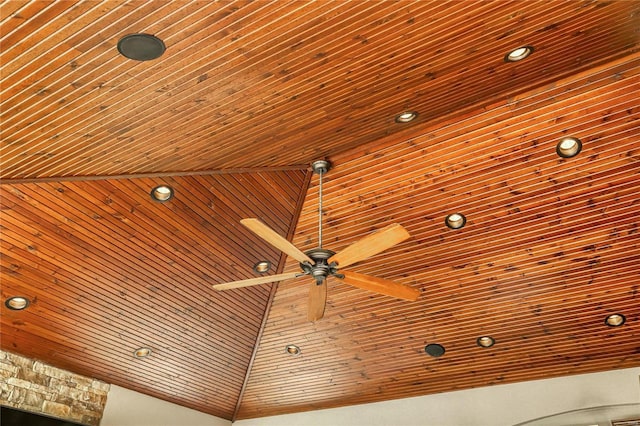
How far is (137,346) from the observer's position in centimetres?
708

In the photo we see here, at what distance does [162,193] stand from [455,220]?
2784mm

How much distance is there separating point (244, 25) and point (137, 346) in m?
4.77

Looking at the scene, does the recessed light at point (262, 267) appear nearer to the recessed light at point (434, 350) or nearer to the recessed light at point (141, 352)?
the recessed light at point (141, 352)

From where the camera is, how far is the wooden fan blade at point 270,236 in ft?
13.9

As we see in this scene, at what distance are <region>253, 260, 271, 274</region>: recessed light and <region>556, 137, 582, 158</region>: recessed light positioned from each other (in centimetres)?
322

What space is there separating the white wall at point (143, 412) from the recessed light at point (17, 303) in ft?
7.01

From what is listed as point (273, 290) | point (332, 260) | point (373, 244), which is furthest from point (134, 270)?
point (373, 244)

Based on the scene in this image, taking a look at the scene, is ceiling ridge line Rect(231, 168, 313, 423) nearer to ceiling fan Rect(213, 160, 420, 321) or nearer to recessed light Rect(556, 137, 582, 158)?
ceiling fan Rect(213, 160, 420, 321)

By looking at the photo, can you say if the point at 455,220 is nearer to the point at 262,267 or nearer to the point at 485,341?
the point at 485,341

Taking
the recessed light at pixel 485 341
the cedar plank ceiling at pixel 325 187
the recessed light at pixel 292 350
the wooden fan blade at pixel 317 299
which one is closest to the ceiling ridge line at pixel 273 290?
the cedar plank ceiling at pixel 325 187

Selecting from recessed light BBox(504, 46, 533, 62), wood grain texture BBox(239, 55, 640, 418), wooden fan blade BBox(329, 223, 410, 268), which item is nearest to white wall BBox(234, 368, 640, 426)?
wood grain texture BBox(239, 55, 640, 418)

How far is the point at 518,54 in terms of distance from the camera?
4.47m

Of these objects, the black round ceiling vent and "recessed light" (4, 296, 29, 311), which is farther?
"recessed light" (4, 296, 29, 311)

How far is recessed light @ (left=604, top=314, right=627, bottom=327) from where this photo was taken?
6.25m
